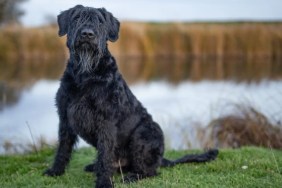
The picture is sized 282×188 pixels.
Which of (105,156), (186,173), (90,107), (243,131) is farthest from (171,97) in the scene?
(90,107)

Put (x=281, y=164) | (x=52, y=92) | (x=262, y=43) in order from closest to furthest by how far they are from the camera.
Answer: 1. (x=281, y=164)
2. (x=52, y=92)
3. (x=262, y=43)

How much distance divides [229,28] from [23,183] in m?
21.8

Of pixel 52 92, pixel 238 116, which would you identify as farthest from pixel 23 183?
pixel 52 92

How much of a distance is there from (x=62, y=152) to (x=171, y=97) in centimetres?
866

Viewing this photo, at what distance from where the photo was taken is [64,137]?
6113mm

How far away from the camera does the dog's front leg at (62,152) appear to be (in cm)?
611

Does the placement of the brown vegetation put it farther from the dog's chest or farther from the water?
the dog's chest

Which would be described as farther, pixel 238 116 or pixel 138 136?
pixel 238 116

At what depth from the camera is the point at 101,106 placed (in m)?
5.61

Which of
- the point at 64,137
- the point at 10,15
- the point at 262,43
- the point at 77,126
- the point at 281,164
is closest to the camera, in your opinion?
the point at 77,126

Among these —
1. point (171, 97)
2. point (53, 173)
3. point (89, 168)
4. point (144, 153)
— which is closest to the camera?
point (144, 153)

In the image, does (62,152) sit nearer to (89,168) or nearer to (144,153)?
(89,168)

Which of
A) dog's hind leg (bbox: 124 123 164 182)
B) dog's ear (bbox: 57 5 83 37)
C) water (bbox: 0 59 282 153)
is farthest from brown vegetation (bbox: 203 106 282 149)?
dog's ear (bbox: 57 5 83 37)

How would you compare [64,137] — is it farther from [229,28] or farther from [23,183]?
[229,28]
